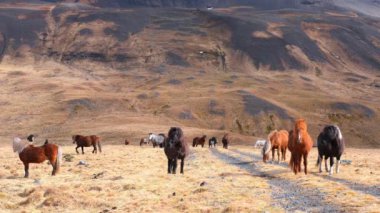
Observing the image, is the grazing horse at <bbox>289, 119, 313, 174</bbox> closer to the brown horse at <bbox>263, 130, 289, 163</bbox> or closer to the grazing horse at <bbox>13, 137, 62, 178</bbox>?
the brown horse at <bbox>263, 130, 289, 163</bbox>

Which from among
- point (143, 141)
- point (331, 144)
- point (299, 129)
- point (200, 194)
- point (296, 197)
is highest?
point (299, 129)

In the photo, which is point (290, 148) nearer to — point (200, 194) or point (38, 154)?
point (200, 194)

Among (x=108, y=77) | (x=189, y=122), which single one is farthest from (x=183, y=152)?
(x=108, y=77)

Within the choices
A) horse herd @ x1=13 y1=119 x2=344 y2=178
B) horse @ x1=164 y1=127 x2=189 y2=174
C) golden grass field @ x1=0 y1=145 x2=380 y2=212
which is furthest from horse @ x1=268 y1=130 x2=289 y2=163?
horse @ x1=164 y1=127 x2=189 y2=174

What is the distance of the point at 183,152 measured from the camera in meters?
23.9

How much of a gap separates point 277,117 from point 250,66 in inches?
3114

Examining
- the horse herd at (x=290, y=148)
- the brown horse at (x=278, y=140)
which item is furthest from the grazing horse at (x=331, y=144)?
the brown horse at (x=278, y=140)

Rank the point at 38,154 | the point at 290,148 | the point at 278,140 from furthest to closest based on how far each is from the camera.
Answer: the point at 278,140
the point at 38,154
the point at 290,148

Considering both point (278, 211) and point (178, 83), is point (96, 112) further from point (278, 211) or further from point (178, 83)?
point (278, 211)

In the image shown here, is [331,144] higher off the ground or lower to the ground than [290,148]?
higher

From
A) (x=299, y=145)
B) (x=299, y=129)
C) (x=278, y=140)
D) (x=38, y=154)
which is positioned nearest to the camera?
(x=299, y=145)

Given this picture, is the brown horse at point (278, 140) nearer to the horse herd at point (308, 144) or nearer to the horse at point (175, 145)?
the horse herd at point (308, 144)

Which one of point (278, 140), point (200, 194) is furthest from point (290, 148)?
point (278, 140)

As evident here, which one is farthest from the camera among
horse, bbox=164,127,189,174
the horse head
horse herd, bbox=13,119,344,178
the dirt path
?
horse, bbox=164,127,189,174
